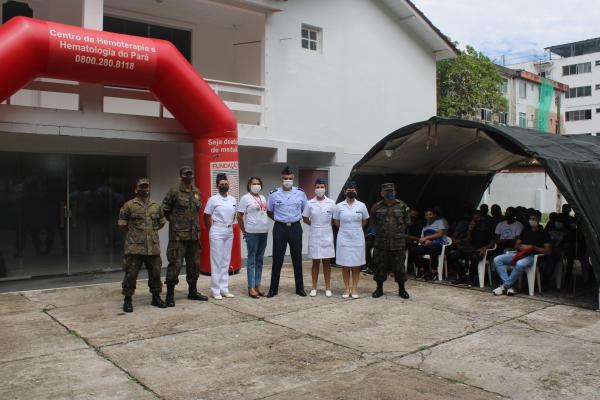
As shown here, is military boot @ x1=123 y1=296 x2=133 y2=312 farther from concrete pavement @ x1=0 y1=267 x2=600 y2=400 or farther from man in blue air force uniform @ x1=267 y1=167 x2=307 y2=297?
man in blue air force uniform @ x1=267 y1=167 x2=307 y2=297

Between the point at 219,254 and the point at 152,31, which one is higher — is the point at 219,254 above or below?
below

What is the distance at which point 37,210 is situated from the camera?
9617 millimetres

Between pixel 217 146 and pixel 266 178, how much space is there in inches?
110

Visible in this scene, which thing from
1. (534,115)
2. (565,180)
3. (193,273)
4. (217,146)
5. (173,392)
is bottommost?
(173,392)

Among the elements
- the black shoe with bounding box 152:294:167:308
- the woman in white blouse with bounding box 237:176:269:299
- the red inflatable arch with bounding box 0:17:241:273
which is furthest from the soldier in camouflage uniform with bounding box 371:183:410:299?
the black shoe with bounding box 152:294:167:308

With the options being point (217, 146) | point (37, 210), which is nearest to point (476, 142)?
point (217, 146)

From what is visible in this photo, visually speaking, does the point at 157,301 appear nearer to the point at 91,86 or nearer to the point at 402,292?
→ the point at 402,292

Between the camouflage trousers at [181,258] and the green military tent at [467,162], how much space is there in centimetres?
413

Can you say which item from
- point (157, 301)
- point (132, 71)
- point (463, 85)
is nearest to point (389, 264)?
point (157, 301)

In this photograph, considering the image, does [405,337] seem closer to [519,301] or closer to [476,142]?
[519,301]

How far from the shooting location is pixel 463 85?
27.3m

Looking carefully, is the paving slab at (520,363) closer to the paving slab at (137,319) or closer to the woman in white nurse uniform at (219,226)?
the paving slab at (137,319)

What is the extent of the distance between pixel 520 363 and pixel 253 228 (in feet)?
13.1

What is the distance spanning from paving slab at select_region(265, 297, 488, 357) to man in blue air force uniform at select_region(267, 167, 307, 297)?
99cm
